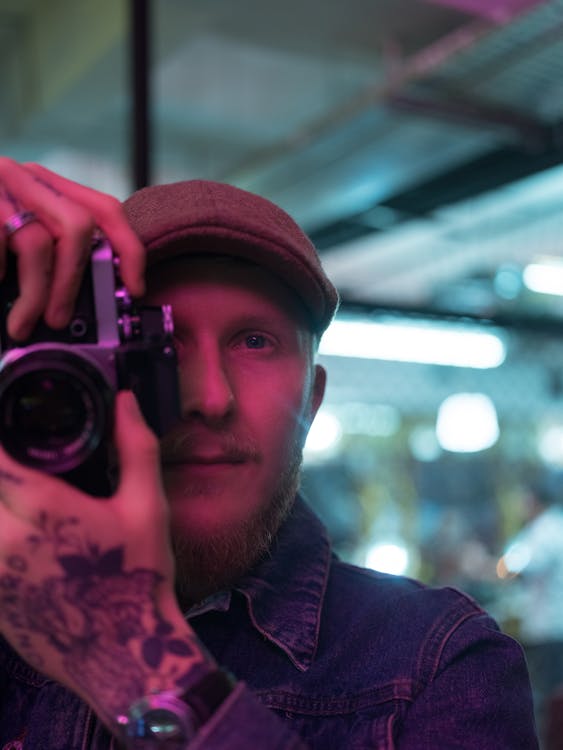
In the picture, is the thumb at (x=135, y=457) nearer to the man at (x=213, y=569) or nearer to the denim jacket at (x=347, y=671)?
the man at (x=213, y=569)

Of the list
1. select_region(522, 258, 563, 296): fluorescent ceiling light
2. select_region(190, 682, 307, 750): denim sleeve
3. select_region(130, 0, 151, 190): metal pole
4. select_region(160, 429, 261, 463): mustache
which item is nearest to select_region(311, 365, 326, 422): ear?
select_region(160, 429, 261, 463): mustache

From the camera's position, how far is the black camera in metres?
0.78

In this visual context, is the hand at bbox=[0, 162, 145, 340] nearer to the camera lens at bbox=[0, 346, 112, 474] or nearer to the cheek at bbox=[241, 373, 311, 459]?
the camera lens at bbox=[0, 346, 112, 474]

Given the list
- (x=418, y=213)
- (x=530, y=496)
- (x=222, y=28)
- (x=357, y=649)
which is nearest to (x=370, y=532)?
(x=530, y=496)

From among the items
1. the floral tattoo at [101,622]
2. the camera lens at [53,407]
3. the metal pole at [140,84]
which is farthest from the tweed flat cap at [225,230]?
the metal pole at [140,84]

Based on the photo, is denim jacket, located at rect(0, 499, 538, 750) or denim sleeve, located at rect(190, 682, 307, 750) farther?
denim jacket, located at rect(0, 499, 538, 750)

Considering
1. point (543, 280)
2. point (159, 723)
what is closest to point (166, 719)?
point (159, 723)

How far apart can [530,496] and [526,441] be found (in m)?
0.41

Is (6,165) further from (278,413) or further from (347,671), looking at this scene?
(347,671)

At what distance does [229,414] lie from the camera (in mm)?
976

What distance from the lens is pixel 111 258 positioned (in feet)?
2.84

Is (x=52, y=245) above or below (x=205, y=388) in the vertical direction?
above

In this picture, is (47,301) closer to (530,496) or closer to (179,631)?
(179,631)

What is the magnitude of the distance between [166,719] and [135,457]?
201 millimetres
